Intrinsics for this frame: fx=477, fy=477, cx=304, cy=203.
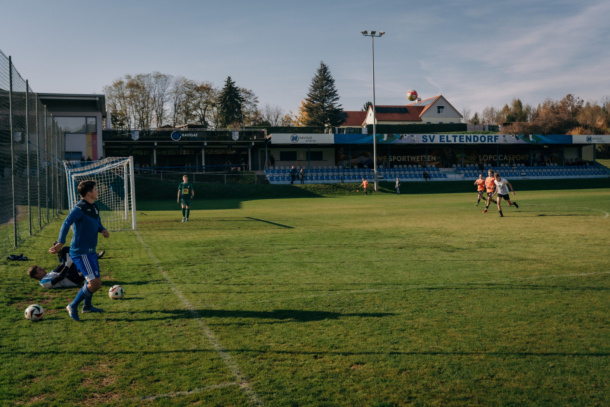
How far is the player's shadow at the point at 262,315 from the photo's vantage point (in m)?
6.25

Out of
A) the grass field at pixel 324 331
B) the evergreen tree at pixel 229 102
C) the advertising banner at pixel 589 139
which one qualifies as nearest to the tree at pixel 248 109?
the evergreen tree at pixel 229 102

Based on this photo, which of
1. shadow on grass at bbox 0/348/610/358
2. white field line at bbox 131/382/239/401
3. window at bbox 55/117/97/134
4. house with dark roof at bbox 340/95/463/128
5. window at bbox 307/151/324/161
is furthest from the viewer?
house with dark roof at bbox 340/95/463/128

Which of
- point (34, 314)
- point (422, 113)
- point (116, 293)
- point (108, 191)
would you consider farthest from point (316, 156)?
point (34, 314)

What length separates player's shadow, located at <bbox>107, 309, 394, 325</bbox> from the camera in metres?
6.25

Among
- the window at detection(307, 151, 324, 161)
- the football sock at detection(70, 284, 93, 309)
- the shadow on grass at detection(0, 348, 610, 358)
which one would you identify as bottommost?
the shadow on grass at detection(0, 348, 610, 358)

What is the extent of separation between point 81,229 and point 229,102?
235ft

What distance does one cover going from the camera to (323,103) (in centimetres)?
8412

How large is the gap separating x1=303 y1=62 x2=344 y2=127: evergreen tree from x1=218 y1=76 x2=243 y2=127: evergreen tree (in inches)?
531

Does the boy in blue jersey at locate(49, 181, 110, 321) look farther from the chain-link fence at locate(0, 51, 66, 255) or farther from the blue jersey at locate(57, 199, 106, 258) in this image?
the chain-link fence at locate(0, 51, 66, 255)

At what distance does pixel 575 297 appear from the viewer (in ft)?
22.9

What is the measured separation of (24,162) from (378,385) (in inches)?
532

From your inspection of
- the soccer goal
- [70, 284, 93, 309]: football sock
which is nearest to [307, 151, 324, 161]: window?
the soccer goal

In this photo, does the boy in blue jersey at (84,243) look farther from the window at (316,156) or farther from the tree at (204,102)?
the tree at (204,102)

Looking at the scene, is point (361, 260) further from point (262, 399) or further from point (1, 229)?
point (1, 229)
